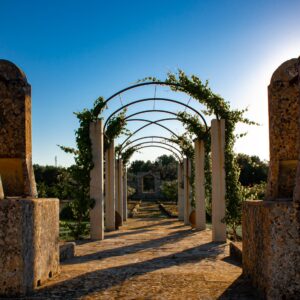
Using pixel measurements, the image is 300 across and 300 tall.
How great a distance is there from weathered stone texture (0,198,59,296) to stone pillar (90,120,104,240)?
4.55m

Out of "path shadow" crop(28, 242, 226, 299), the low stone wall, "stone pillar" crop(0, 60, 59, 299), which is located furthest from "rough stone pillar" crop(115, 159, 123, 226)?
the low stone wall

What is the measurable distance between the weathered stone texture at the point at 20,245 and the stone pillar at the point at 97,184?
4548 mm

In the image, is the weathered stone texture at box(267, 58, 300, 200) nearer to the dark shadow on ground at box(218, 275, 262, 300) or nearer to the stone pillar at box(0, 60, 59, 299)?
the dark shadow on ground at box(218, 275, 262, 300)

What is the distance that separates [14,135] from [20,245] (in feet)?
3.77

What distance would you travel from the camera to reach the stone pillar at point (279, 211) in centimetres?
267

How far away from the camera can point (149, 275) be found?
160 inches

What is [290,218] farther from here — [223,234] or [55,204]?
[223,234]

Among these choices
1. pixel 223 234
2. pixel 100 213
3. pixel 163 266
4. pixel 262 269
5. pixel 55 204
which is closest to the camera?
pixel 262 269

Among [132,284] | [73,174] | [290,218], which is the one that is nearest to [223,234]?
[73,174]

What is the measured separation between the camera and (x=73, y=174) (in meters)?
8.38

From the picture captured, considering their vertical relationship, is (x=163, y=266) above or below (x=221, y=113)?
below

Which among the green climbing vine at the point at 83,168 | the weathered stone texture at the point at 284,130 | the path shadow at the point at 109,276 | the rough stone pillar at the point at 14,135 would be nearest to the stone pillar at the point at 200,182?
the green climbing vine at the point at 83,168

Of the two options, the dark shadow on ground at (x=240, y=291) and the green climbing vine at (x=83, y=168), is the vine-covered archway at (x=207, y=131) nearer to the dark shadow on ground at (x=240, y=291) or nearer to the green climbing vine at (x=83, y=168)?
the green climbing vine at (x=83, y=168)

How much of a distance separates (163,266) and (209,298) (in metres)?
1.63
